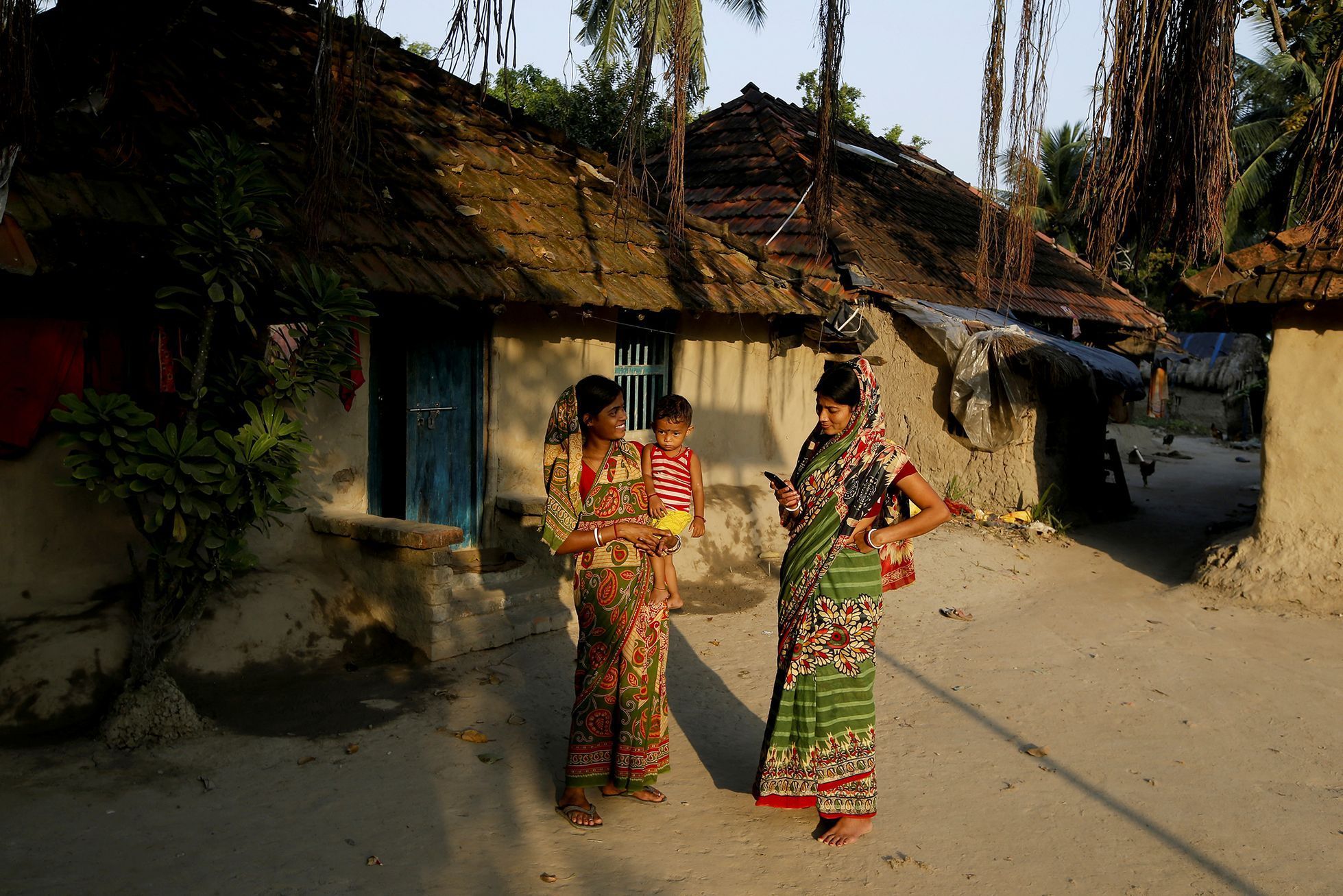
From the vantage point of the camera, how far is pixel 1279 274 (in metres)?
7.69

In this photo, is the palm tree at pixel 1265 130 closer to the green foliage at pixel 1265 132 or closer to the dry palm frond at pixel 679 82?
the green foliage at pixel 1265 132

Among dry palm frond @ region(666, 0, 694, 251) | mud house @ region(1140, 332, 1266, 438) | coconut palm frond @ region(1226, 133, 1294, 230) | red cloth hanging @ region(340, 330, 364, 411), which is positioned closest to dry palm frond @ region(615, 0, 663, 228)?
dry palm frond @ region(666, 0, 694, 251)

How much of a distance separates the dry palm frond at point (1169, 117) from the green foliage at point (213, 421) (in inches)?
151

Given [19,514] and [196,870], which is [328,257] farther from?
[196,870]

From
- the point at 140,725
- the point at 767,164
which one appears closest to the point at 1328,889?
the point at 140,725

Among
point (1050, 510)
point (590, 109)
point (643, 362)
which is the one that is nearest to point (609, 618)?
point (643, 362)

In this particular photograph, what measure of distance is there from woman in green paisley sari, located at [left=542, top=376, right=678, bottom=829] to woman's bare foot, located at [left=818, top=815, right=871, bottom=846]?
75 cm

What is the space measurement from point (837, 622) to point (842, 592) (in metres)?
0.12

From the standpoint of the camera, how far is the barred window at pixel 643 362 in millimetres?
8523

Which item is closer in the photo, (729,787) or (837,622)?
(837,622)

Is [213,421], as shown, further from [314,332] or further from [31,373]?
[31,373]

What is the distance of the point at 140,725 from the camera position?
15.1 ft

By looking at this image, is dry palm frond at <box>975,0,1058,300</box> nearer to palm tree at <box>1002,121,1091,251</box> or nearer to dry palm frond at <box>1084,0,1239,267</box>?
dry palm frond at <box>1084,0,1239,267</box>

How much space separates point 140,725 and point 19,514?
54.2 inches
